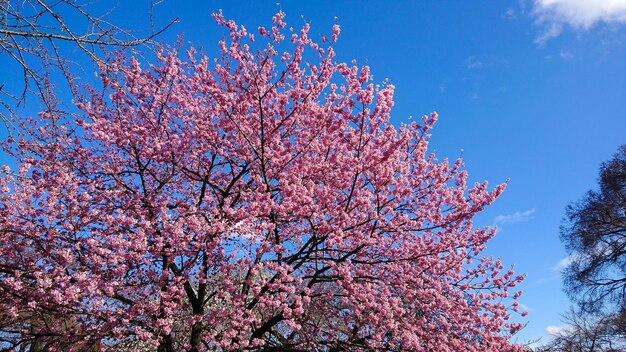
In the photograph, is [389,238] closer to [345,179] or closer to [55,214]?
[345,179]

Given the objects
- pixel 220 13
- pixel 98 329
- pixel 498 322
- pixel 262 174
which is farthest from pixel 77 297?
pixel 498 322

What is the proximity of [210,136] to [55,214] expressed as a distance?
10.6 ft

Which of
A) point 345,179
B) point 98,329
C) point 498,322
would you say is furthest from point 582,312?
point 98,329

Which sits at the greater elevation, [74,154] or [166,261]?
[74,154]

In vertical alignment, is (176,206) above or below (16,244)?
above

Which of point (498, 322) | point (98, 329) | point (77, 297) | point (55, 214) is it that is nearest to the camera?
point (77, 297)

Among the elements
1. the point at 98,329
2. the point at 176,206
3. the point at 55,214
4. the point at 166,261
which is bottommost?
the point at 98,329

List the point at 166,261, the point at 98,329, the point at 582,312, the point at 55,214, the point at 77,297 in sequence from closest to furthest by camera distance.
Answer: the point at 77,297
the point at 98,329
the point at 55,214
the point at 166,261
the point at 582,312

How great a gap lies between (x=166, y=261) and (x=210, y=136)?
2.73m

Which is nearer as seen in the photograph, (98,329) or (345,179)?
(98,329)

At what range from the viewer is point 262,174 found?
8.53m

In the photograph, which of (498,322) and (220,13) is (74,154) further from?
(498,322)

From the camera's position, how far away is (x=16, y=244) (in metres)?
7.80

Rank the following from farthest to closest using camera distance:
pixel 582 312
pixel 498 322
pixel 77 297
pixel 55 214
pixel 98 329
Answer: pixel 582 312
pixel 498 322
pixel 55 214
pixel 98 329
pixel 77 297
